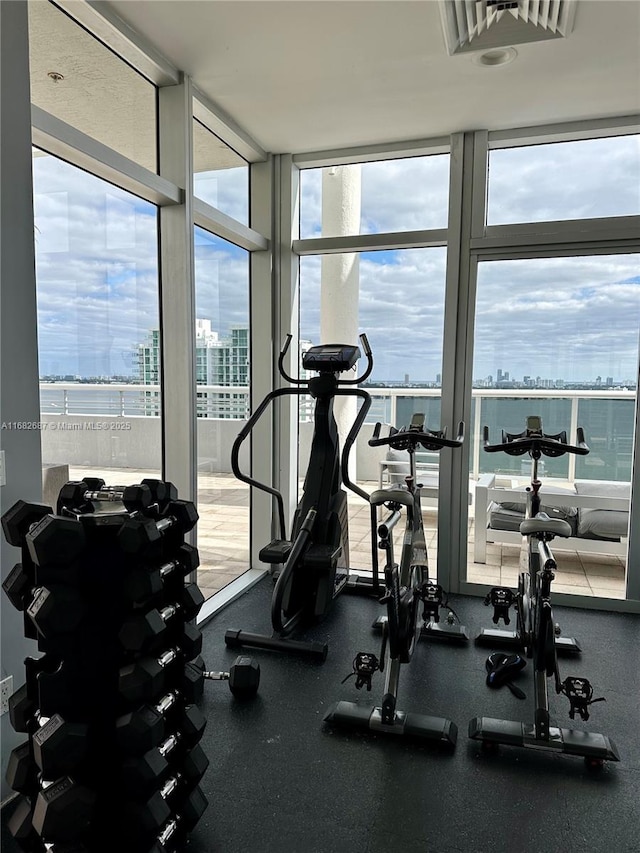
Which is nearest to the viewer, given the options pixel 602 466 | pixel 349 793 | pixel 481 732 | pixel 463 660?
pixel 349 793

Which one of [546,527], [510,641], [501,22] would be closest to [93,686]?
[546,527]

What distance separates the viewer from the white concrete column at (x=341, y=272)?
4234 mm

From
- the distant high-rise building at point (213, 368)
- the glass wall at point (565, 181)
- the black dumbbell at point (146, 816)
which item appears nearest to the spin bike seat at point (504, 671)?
the black dumbbell at point (146, 816)

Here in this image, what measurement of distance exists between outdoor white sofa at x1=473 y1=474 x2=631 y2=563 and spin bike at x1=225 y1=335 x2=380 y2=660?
1008mm

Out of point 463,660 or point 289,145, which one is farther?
point 289,145

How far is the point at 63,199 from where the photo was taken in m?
2.45

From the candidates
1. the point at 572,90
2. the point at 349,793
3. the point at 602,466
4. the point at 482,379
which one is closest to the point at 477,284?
the point at 482,379

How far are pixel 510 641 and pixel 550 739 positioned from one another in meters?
0.96

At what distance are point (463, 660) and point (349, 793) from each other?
3.96 feet

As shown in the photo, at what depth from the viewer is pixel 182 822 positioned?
1776 mm

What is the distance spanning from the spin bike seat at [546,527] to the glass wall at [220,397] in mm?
1878

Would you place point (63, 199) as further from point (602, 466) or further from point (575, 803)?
point (602, 466)

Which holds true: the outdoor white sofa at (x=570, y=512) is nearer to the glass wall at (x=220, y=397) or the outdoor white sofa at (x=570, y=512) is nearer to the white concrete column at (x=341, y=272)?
the white concrete column at (x=341, y=272)

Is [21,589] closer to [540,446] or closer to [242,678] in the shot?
[242,678]
